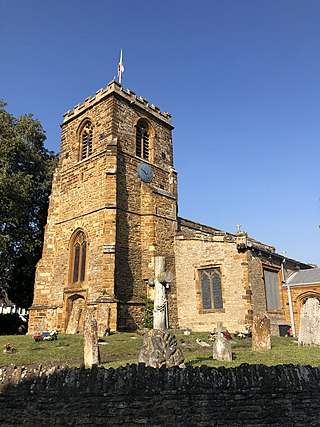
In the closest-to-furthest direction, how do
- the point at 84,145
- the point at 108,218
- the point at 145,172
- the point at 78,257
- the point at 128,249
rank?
the point at 108,218 → the point at 128,249 → the point at 78,257 → the point at 145,172 → the point at 84,145

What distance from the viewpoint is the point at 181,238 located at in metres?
21.6

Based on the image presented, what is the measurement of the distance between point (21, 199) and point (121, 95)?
30.2 ft

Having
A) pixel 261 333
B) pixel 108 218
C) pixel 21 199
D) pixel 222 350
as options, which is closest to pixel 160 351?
pixel 222 350

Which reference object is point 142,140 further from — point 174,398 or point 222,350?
point 174,398

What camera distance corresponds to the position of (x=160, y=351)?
27.6 ft

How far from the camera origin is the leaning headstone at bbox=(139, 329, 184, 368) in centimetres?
828

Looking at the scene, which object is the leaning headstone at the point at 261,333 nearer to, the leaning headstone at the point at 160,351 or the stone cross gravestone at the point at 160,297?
the stone cross gravestone at the point at 160,297

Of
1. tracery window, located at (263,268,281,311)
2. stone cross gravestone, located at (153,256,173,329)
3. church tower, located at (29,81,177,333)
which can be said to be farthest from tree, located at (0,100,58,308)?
tracery window, located at (263,268,281,311)

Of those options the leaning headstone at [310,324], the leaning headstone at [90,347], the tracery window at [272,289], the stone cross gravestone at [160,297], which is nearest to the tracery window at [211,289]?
the tracery window at [272,289]

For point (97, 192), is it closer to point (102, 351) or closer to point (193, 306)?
point (193, 306)

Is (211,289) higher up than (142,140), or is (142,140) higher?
(142,140)

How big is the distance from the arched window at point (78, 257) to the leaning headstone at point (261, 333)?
10329mm

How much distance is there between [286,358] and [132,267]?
36.3 ft

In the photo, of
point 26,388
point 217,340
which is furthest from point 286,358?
point 26,388
